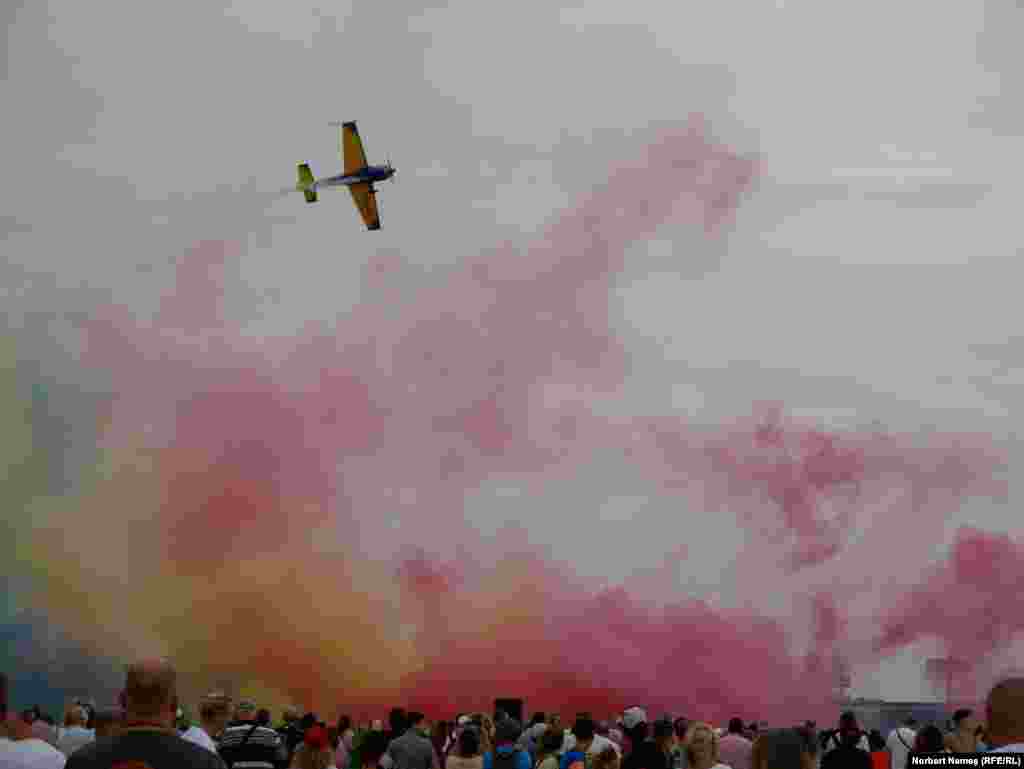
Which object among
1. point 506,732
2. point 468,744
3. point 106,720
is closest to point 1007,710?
point 106,720

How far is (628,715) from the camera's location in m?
22.7

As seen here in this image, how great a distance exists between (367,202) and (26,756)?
41805 mm

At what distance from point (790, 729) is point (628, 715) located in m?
13.5

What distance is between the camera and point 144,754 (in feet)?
23.3

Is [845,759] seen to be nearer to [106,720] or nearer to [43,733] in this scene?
[106,720]

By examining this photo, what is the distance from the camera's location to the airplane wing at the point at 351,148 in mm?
52469

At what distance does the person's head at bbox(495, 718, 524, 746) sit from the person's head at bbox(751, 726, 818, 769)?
11.3 meters

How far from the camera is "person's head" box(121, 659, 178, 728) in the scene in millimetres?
7418

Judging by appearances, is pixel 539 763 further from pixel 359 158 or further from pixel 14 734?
pixel 359 158

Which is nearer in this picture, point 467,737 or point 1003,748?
point 1003,748

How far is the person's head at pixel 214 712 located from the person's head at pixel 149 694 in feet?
25.8

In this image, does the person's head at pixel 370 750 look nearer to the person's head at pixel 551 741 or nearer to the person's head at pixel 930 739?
the person's head at pixel 551 741

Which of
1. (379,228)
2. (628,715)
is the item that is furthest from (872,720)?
(628,715)

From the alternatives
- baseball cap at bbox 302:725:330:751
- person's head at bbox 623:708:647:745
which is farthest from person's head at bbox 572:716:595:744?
baseball cap at bbox 302:725:330:751
